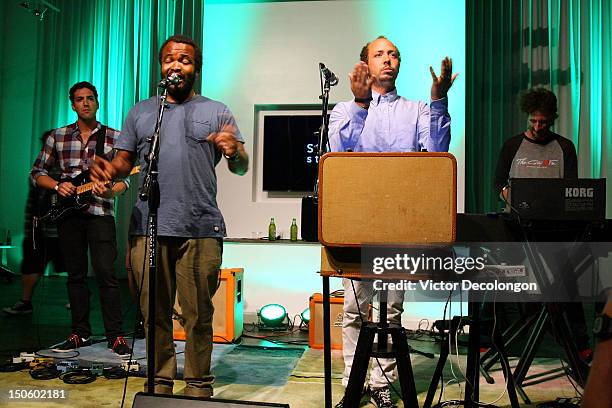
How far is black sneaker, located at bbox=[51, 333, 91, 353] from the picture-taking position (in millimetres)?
3933

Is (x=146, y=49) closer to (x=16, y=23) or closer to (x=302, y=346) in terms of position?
(x=16, y=23)

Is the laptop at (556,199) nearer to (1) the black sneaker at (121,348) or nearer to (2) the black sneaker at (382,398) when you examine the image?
(2) the black sneaker at (382,398)

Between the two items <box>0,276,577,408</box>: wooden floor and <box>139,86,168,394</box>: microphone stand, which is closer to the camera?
<box>139,86,168,394</box>: microphone stand

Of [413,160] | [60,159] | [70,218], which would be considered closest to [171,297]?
[413,160]

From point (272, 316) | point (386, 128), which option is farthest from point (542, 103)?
point (272, 316)

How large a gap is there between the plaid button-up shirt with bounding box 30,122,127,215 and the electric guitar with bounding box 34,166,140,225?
9 centimetres

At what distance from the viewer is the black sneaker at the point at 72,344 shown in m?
3.93

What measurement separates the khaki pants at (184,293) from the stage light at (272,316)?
8.27 feet

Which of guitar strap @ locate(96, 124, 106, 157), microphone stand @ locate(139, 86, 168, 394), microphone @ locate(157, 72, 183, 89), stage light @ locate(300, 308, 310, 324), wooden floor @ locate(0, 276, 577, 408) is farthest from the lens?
stage light @ locate(300, 308, 310, 324)

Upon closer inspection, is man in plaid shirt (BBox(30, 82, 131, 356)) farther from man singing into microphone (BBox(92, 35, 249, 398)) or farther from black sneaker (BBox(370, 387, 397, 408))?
black sneaker (BBox(370, 387, 397, 408))

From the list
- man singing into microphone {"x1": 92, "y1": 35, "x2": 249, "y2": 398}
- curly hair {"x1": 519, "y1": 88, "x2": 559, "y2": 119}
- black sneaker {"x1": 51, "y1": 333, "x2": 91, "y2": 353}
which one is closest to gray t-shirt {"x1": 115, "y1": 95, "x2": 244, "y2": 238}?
man singing into microphone {"x1": 92, "y1": 35, "x2": 249, "y2": 398}

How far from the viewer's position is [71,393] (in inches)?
120

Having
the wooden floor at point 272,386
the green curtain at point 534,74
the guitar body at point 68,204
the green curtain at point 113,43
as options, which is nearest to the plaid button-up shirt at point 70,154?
the guitar body at point 68,204

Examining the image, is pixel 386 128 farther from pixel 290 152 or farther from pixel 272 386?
pixel 290 152
